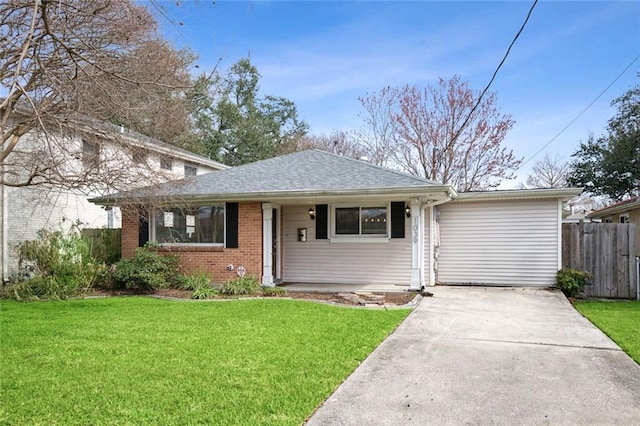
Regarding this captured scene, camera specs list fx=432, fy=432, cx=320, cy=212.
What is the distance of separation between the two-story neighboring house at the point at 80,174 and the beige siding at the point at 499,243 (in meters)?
7.78

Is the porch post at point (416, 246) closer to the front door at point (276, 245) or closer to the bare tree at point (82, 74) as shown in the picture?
the front door at point (276, 245)

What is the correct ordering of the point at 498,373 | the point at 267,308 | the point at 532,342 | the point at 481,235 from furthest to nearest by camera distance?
the point at 481,235 → the point at 267,308 → the point at 532,342 → the point at 498,373

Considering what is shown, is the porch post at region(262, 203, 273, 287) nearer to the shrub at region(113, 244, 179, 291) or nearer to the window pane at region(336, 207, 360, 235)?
the window pane at region(336, 207, 360, 235)

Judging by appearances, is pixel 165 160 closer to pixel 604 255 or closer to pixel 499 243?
pixel 499 243

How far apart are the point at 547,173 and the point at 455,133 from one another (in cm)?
1456

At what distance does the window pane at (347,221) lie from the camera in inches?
456

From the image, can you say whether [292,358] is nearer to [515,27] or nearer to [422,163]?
[515,27]

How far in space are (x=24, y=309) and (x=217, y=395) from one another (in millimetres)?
6473

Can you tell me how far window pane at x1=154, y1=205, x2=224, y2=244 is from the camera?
11.4 meters

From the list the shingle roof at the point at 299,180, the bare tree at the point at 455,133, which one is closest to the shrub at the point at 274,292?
the shingle roof at the point at 299,180

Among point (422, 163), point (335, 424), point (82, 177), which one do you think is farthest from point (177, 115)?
point (422, 163)

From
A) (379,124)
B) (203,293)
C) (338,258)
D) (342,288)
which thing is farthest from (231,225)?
(379,124)

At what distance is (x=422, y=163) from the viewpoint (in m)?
23.3

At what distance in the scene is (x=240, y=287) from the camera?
33.0 ft
